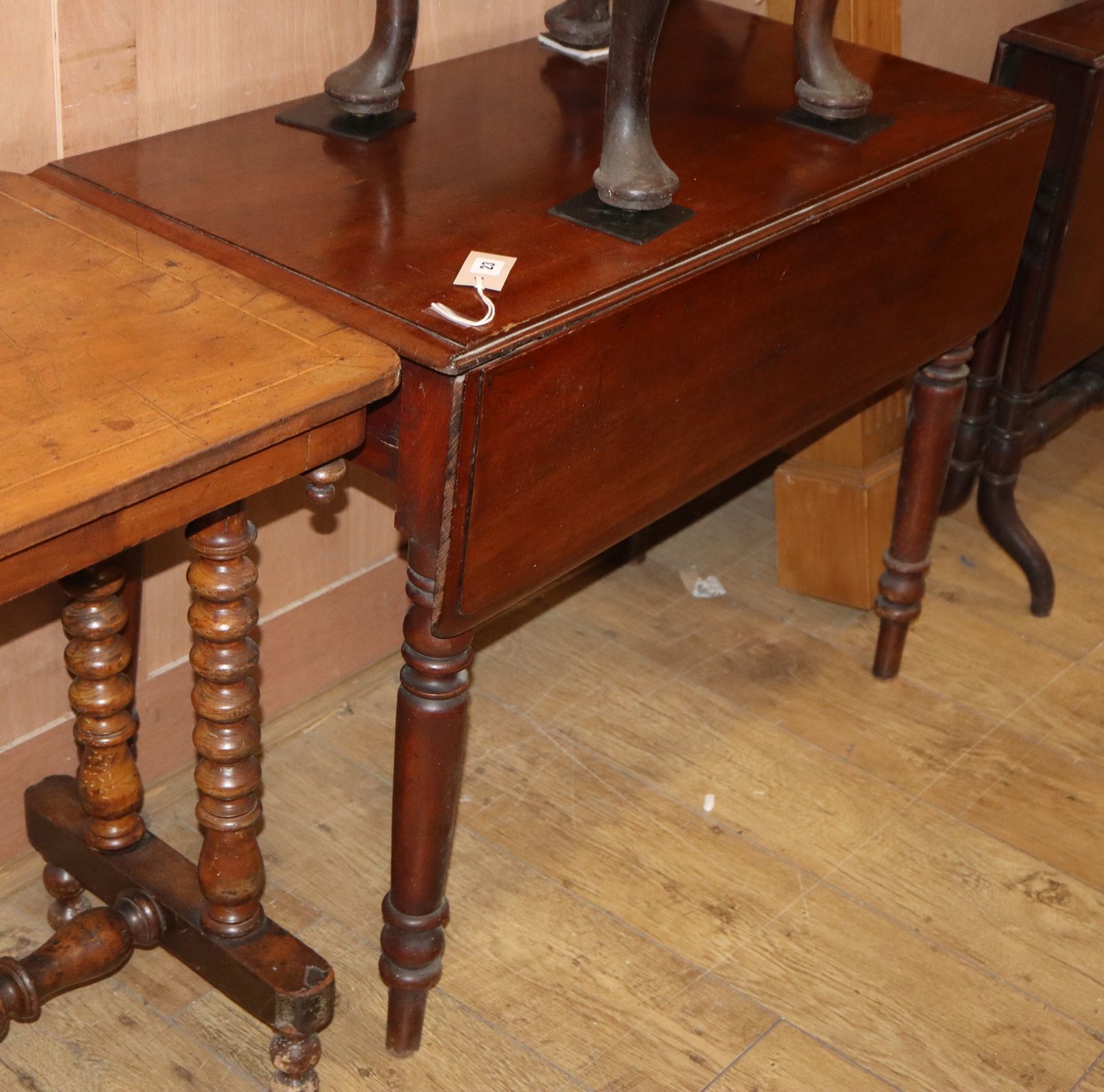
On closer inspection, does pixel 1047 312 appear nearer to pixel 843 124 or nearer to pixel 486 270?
pixel 843 124

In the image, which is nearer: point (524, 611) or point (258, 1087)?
point (258, 1087)

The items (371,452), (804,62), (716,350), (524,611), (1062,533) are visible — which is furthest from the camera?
(1062,533)

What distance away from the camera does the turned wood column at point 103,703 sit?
4.72 feet

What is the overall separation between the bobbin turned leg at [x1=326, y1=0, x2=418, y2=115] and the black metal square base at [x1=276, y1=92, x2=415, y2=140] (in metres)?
0.01

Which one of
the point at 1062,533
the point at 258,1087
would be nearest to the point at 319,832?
the point at 258,1087

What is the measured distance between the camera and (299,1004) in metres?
1.45

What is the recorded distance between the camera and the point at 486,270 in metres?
1.27

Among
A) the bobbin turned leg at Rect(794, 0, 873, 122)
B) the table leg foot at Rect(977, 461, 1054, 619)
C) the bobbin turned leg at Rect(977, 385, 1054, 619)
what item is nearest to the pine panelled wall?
the bobbin turned leg at Rect(794, 0, 873, 122)

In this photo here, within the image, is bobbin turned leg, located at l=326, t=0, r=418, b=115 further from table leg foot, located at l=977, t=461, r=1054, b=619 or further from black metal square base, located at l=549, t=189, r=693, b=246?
table leg foot, located at l=977, t=461, r=1054, b=619

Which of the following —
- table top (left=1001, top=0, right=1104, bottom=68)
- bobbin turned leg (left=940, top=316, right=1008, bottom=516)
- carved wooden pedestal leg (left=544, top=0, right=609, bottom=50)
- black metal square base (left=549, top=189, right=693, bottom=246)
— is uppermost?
carved wooden pedestal leg (left=544, top=0, right=609, bottom=50)

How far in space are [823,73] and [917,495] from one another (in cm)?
63

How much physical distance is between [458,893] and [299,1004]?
0.37 meters

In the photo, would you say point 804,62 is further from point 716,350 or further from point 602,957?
point 602,957

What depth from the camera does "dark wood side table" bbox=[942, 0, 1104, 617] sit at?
7.02ft
